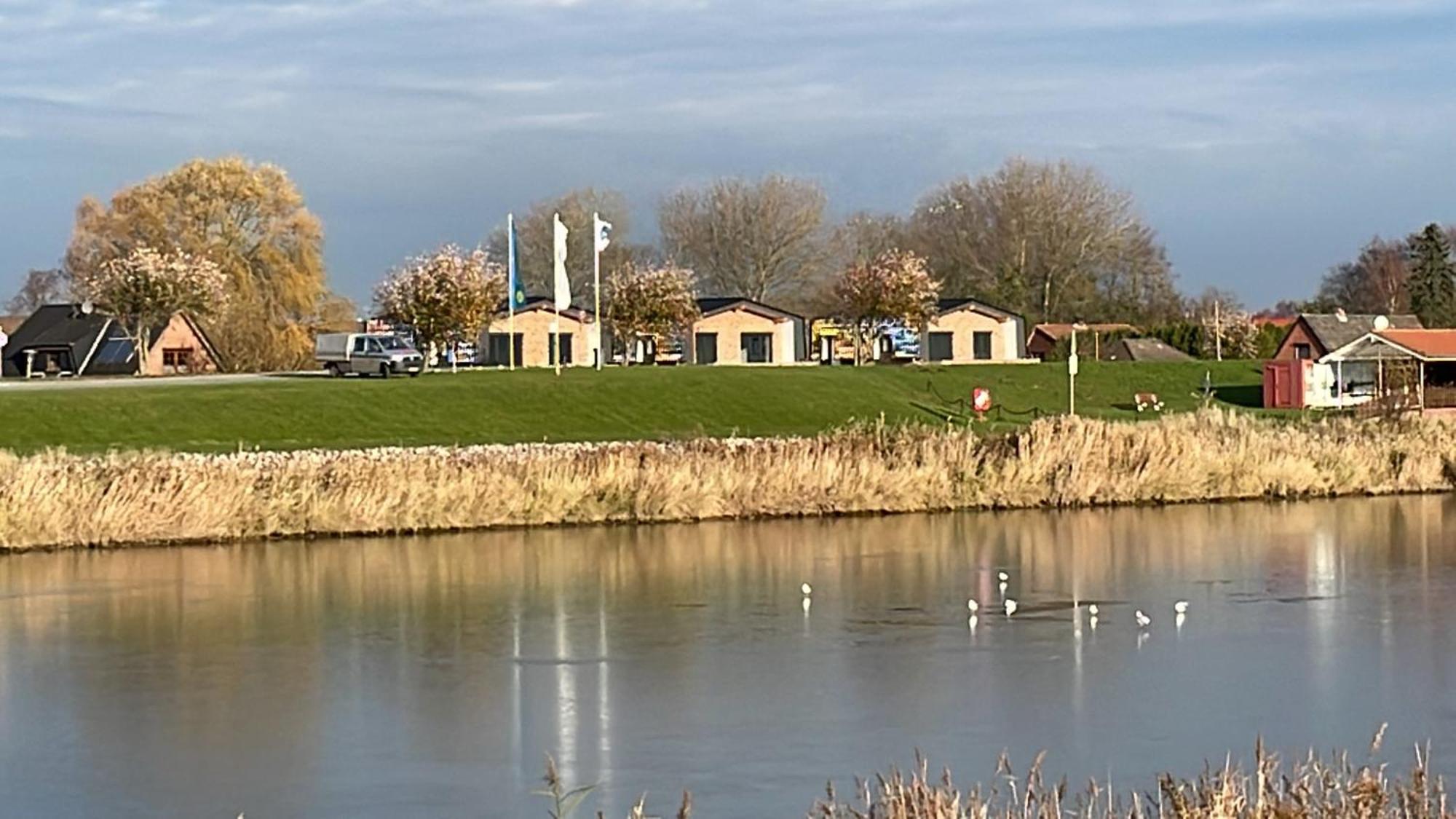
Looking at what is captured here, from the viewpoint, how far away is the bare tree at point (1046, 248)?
88875mm

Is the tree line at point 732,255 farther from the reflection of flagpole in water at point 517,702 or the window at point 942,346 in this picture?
the reflection of flagpole in water at point 517,702

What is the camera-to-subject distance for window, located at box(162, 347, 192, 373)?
71.9 meters

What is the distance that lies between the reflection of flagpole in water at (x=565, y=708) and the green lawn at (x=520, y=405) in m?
20.2

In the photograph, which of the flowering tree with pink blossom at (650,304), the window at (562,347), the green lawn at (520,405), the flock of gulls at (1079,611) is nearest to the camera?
the flock of gulls at (1079,611)

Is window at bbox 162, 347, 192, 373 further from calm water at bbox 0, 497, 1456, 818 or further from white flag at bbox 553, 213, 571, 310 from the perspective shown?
calm water at bbox 0, 497, 1456, 818

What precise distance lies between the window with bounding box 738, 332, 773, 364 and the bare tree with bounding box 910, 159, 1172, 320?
54.7 feet

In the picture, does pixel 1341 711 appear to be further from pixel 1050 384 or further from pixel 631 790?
pixel 1050 384

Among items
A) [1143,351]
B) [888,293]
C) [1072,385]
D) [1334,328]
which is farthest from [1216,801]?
[1143,351]

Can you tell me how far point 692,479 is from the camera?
95.2 ft

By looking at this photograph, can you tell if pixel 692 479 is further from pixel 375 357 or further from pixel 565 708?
pixel 375 357

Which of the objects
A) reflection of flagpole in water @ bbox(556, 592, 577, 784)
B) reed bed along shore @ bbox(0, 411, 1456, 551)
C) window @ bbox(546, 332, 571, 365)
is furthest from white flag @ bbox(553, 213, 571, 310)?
reflection of flagpole in water @ bbox(556, 592, 577, 784)

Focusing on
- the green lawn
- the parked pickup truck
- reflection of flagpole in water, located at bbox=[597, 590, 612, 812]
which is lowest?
reflection of flagpole in water, located at bbox=[597, 590, 612, 812]

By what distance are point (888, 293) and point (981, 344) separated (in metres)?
7.24

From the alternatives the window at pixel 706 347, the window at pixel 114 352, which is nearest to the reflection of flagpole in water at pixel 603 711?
the window at pixel 706 347
